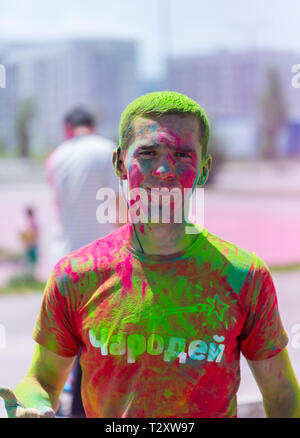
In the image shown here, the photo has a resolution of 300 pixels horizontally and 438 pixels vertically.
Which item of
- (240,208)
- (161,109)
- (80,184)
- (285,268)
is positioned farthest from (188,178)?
(240,208)

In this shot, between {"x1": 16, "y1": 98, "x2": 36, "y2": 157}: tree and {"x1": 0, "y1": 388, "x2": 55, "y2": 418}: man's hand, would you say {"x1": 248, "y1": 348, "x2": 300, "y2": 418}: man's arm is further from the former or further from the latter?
{"x1": 16, "y1": 98, "x2": 36, "y2": 157}: tree

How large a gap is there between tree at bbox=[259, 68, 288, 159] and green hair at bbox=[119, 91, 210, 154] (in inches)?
1319

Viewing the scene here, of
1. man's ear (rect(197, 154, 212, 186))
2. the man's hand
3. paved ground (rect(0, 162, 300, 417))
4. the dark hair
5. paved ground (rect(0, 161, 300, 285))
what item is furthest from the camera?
paved ground (rect(0, 161, 300, 285))

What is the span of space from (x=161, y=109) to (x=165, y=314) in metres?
0.46

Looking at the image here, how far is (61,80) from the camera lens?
44.6m

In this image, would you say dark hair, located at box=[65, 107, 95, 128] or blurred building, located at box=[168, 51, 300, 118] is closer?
dark hair, located at box=[65, 107, 95, 128]

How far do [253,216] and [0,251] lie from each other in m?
8.04

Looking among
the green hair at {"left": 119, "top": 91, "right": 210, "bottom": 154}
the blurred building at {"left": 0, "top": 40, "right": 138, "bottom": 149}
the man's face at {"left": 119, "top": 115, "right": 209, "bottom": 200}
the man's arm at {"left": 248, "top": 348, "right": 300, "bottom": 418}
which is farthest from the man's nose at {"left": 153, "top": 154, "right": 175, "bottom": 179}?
the blurred building at {"left": 0, "top": 40, "right": 138, "bottom": 149}

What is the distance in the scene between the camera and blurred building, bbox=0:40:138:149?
142 feet

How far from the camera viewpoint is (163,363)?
1555mm

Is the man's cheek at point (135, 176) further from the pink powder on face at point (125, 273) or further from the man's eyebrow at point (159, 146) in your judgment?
the pink powder on face at point (125, 273)

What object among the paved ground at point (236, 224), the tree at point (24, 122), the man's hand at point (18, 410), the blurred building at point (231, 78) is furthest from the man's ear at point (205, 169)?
the tree at point (24, 122)

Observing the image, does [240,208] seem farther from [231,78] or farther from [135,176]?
[135,176]

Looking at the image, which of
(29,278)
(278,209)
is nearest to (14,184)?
(278,209)
